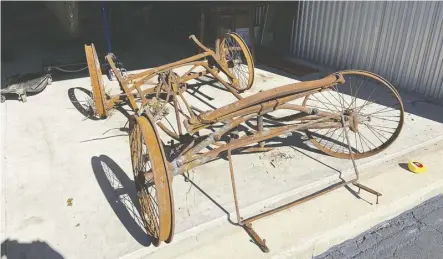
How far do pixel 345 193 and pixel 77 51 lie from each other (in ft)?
24.8

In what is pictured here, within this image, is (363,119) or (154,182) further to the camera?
(363,119)

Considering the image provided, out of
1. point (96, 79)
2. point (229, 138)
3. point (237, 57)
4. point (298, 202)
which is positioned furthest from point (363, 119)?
point (96, 79)

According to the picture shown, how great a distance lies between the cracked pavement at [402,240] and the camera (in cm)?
351

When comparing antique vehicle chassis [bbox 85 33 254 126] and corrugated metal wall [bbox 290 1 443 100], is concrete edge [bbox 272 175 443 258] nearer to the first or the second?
antique vehicle chassis [bbox 85 33 254 126]

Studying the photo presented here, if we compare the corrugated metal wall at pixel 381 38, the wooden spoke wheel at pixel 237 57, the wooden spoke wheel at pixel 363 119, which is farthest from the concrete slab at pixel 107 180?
the wooden spoke wheel at pixel 237 57

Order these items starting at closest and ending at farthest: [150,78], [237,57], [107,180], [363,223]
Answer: [363,223] → [107,180] → [150,78] → [237,57]

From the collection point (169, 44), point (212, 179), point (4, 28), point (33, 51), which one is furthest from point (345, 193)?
point (4, 28)

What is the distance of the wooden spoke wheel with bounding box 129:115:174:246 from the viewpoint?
2832 mm

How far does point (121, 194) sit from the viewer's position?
396cm

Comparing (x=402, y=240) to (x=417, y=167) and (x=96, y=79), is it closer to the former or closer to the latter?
(x=417, y=167)

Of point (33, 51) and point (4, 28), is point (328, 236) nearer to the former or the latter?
point (33, 51)

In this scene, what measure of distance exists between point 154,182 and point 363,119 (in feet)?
11.7

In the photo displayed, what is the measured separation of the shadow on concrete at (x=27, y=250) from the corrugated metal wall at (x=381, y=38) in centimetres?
613

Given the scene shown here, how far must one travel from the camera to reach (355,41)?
7434 millimetres
